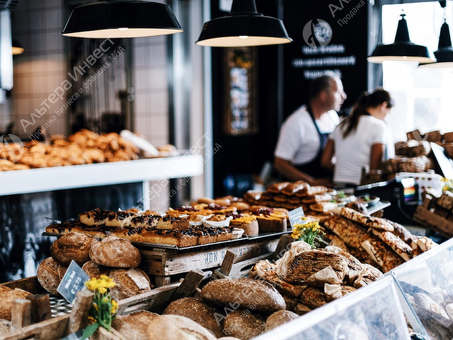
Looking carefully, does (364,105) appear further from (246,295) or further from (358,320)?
(358,320)

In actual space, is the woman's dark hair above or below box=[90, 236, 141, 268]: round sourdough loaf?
above

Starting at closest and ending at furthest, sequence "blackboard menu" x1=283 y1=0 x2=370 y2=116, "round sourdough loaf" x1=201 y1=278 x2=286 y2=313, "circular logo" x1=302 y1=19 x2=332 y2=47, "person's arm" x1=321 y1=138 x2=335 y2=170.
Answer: "round sourdough loaf" x1=201 y1=278 x2=286 y2=313 → "person's arm" x1=321 y1=138 x2=335 y2=170 → "blackboard menu" x1=283 y1=0 x2=370 y2=116 → "circular logo" x1=302 y1=19 x2=332 y2=47

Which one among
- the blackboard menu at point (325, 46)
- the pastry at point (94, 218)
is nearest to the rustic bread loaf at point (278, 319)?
the pastry at point (94, 218)

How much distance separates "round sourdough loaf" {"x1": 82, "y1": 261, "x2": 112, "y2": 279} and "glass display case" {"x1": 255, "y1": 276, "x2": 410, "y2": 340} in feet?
3.45

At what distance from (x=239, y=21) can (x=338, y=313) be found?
1.76 meters

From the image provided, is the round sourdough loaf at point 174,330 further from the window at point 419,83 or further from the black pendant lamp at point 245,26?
the window at point 419,83

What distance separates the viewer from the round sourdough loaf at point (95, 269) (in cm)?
222

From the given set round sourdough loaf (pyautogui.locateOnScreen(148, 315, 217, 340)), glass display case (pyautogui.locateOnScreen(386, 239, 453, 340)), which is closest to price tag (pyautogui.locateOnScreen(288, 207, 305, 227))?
glass display case (pyautogui.locateOnScreen(386, 239, 453, 340))

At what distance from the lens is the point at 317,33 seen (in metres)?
7.88

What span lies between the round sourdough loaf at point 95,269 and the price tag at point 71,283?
0.35 meters

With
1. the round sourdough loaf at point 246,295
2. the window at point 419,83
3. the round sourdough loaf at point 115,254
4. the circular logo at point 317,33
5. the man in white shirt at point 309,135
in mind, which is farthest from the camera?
the circular logo at point 317,33

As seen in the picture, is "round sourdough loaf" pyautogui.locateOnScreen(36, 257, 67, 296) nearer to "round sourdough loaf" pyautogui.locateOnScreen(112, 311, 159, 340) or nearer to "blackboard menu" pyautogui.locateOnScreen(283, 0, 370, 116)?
"round sourdough loaf" pyautogui.locateOnScreen(112, 311, 159, 340)

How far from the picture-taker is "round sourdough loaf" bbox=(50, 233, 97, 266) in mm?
2305

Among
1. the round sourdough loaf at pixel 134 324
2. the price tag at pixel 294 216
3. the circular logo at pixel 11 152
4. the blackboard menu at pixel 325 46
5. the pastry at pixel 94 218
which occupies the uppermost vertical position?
the blackboard menu at pixel 325 46
